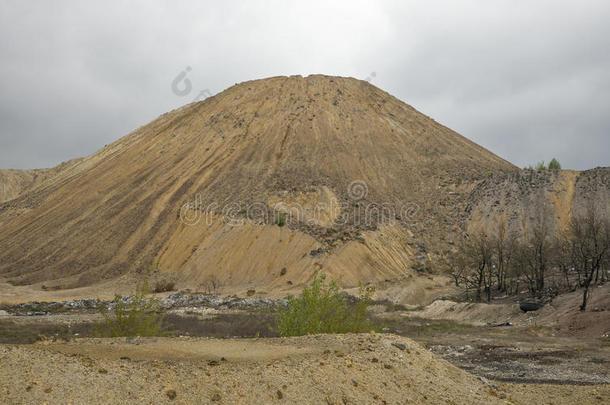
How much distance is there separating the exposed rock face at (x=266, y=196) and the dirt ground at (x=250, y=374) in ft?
90.0

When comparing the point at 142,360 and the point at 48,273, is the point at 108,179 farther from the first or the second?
the point at 142,360

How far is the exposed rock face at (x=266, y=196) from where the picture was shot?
3991 centimetres

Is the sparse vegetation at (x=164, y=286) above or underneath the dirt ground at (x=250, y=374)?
underneath

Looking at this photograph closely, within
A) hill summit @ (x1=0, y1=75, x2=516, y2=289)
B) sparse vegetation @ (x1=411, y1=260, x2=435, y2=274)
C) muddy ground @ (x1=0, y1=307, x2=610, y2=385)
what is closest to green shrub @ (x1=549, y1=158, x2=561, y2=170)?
hill summit @ (x1=0, y1=75, x2=516, y2=289)

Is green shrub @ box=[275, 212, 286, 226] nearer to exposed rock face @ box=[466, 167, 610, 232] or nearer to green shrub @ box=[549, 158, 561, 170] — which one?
exposed rock face @ box=[466, 167, 610, 232]

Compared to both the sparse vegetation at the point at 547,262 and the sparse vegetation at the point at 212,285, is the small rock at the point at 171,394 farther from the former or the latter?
the sparse vegetation at the point at 212,285

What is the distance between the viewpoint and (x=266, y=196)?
151 ft

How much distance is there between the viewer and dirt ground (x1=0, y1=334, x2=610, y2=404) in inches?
231

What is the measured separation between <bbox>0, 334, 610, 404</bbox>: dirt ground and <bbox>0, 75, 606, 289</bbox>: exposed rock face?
27.4m

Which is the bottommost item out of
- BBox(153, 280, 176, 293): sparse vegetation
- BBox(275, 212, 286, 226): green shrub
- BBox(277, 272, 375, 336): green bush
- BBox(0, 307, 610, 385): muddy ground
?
BBox(0, 307, 610, 385): muddy ground

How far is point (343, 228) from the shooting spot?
4169cm

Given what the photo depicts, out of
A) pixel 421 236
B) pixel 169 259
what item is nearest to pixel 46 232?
pixel 169 259

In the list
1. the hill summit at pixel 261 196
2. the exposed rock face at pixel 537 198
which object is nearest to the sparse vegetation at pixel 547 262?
the hill summit at pixel 261 196

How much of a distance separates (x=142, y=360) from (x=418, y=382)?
4.47 metres
